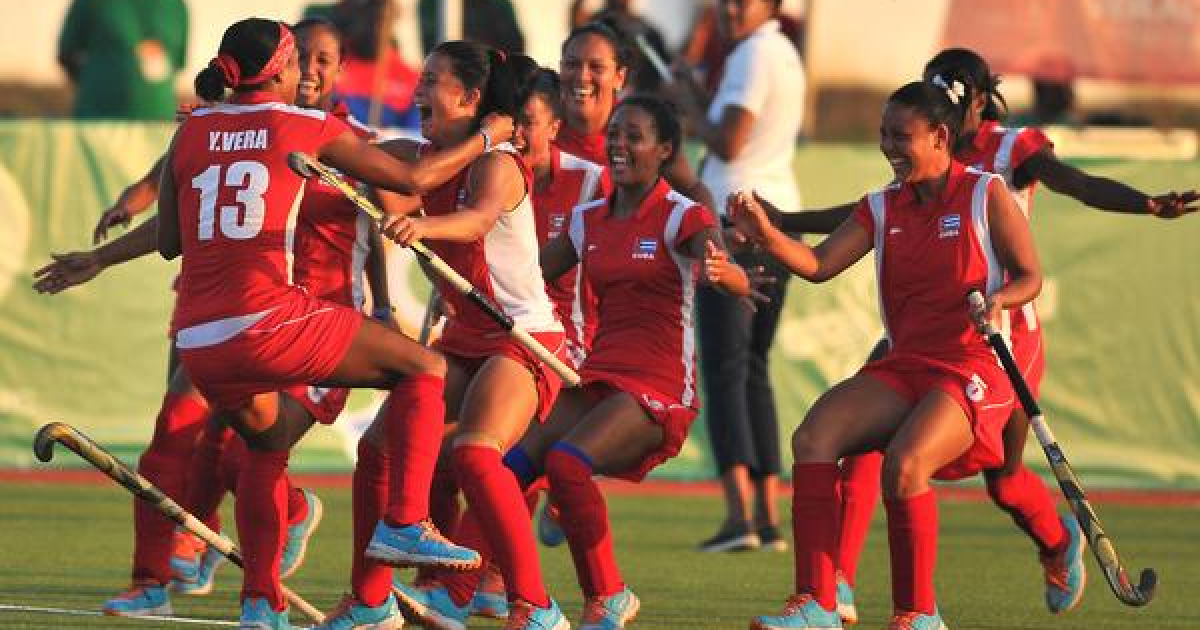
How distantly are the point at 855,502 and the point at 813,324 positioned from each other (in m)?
4.76

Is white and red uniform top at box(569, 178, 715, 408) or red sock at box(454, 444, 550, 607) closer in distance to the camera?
red sock at box(454, 444, 550, 607)

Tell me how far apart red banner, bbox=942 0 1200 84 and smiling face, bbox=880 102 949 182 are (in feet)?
20.9

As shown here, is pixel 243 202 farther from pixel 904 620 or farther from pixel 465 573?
pixel 904 620

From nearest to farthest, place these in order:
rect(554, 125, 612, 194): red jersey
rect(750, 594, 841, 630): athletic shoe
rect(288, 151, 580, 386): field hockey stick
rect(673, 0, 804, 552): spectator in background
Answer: rect(288, 151, 580, 386): field hockey stick < rect(750, 594, 841, 630): athletic shoe < rect(554, 125, 612, 194): red jersey < rect(673, 0, 804, 552): spectator in background

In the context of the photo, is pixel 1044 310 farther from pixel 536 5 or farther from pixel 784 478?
pixel 536 5

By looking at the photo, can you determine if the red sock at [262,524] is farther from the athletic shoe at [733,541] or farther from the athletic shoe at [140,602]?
the athletic shoe at [733,541]

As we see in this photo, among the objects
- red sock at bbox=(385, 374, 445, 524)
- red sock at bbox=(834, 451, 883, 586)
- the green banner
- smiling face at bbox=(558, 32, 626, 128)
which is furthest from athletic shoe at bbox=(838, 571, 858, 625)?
the green banner

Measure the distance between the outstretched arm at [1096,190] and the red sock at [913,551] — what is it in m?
1.38

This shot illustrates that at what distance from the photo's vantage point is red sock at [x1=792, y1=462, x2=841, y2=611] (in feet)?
26.0

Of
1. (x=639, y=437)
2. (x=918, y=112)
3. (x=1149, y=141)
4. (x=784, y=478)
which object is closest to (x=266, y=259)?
(x=639, y=437)

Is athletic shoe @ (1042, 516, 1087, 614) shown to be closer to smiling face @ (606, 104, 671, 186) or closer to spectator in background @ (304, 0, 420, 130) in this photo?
smiling face @ (606, 104, 671, 186)

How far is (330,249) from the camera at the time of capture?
27.7 ft

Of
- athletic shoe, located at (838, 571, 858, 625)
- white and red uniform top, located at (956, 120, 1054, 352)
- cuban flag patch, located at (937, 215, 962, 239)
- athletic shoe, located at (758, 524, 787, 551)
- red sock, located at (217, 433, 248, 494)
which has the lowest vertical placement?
athletic shoe, located at (758, 524, 787, 551)

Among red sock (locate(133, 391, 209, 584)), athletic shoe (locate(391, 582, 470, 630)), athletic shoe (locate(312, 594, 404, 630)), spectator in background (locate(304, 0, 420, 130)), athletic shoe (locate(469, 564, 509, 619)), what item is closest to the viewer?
athletic shoe (locate(312, 594, 404, 630))
